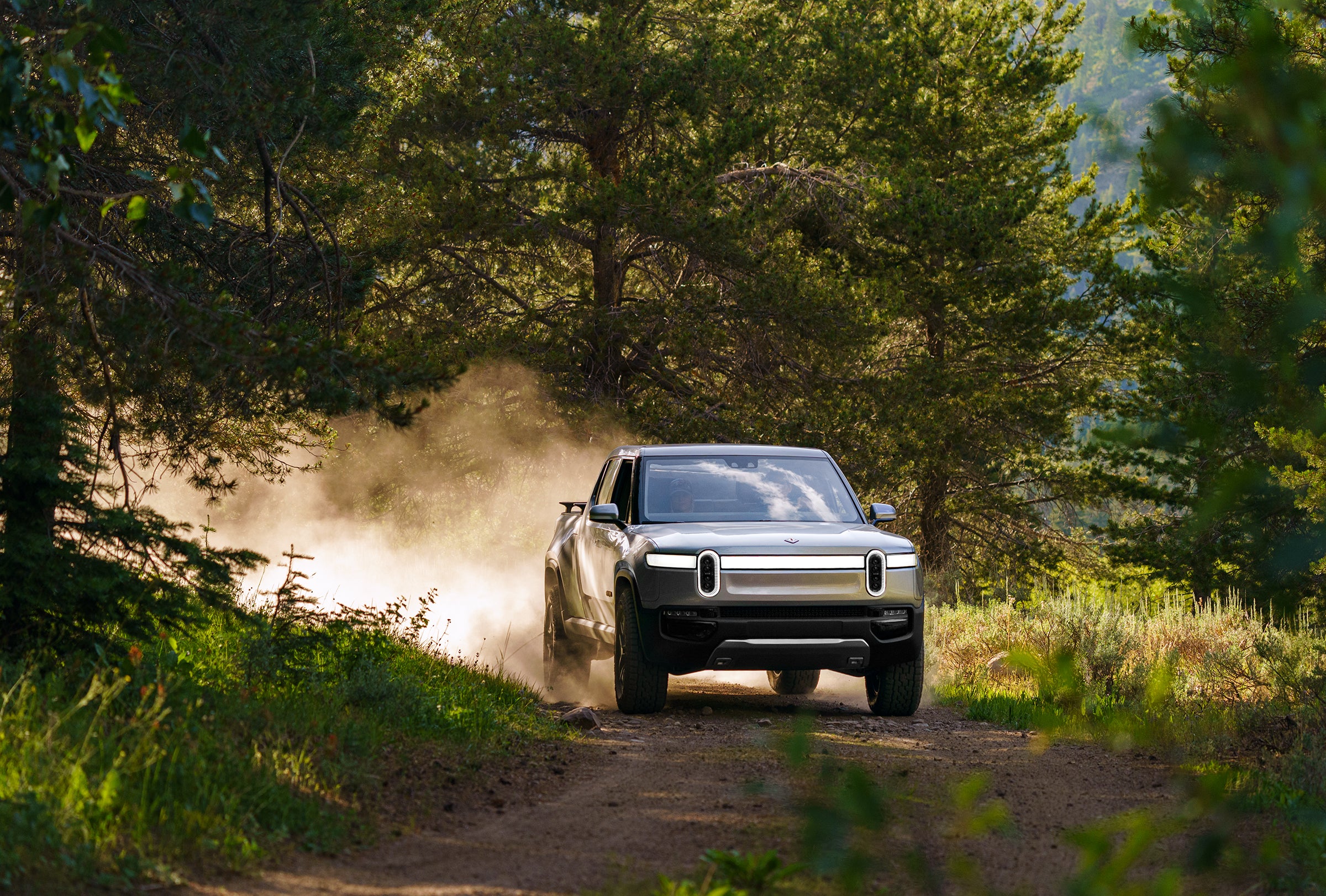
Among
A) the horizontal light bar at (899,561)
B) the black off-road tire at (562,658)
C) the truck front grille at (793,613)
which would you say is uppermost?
the horizontal light bar at (899,561)

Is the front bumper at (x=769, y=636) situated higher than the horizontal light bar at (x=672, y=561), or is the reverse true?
the horizontal light bar at (x=672, y=561)

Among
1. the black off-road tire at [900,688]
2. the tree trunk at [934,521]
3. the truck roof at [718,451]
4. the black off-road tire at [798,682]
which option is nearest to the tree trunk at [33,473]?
the truck roof at [718,451]

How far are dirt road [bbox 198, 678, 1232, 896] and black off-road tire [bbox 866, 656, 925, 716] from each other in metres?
0.18

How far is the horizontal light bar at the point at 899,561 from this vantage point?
929 cm

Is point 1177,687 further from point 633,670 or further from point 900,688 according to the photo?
point 633,670

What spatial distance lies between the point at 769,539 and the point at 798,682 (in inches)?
126

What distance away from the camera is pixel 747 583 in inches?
354

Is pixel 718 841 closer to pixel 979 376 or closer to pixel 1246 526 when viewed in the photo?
pixel 1246 526

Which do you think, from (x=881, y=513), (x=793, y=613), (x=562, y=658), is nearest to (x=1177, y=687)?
(x=881, y=513)

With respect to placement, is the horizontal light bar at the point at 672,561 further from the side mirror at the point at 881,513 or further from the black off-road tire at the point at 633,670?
the side mirror at the point at 881,513

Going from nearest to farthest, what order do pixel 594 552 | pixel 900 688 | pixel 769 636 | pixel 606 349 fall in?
pixel 769 636 < pixel 900 688 < pixel 594 552 < pixel 606 349

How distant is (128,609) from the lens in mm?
7281

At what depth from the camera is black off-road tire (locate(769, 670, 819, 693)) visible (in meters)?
11.9

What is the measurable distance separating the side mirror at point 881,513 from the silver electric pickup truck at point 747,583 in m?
0.02
